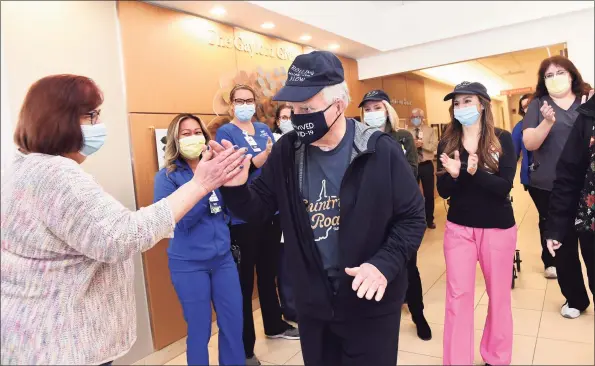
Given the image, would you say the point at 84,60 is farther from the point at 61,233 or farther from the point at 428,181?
the point at 428,181

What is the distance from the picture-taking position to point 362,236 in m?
1.14

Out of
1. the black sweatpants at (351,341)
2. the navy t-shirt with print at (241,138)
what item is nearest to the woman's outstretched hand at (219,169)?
the black sweatpants at (351,341)

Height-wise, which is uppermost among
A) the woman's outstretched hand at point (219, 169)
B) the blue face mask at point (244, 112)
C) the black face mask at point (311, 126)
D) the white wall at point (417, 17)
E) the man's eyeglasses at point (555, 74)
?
the white wall at point (417, 17)

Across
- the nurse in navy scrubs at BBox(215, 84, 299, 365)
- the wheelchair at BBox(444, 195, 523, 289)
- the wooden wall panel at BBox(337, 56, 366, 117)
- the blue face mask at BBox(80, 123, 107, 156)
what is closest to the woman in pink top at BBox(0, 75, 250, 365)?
the blue face mask at BBox(80, 123, 107, 156)

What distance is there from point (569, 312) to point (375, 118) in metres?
1.09

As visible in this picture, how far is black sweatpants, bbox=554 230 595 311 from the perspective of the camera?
4.75ft

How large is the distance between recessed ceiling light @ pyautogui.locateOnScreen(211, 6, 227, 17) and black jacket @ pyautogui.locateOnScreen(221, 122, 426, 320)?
4.50ft

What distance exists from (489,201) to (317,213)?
74cm

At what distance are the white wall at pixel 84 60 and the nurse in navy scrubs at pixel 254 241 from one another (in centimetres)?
66

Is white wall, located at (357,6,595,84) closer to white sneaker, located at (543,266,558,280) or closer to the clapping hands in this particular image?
Result: the clapping hands

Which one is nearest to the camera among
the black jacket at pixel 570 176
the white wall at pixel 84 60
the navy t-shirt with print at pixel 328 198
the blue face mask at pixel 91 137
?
the blue face mask at pixel 91 137

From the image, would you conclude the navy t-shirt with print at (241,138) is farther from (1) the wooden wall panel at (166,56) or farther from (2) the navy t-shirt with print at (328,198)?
(2) the navy t-shirt with print at (328,198)

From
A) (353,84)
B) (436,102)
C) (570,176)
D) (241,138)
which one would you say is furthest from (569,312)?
(241,138)

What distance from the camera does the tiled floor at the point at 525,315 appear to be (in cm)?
142
